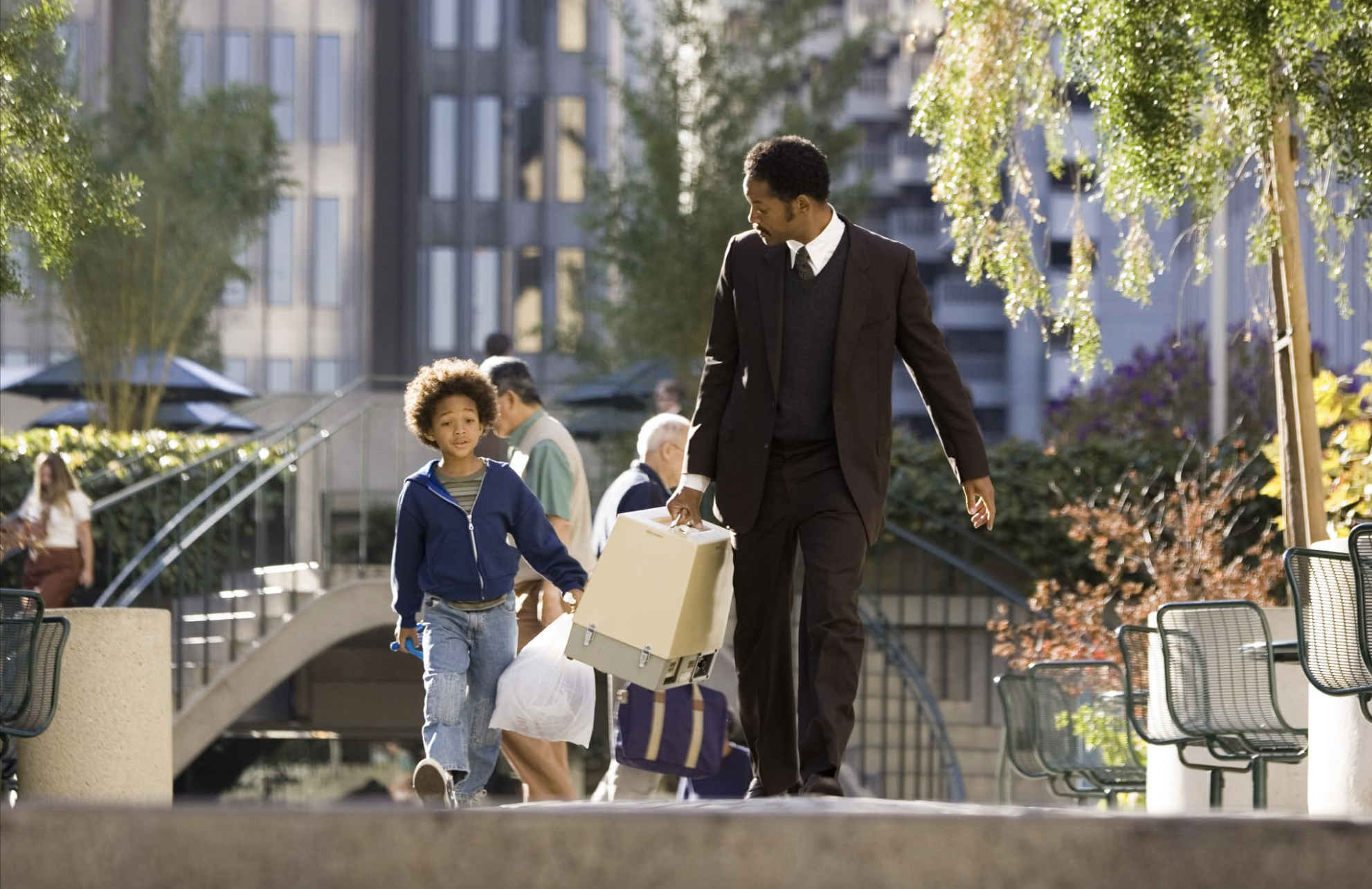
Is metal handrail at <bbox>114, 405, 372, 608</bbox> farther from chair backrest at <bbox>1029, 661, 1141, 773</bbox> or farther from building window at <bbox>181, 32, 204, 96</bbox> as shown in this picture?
building window at <bbox>181, 32, 204, 96</bbox>

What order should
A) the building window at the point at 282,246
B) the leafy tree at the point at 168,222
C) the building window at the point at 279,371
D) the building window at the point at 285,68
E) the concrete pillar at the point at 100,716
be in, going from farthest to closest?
1. the building window at the point at 279,371
2. the building window at the point at 282,246
3. the building window at the point at 285,68
4. the leafy tree at the point at 168,222
5. the concrete pillar at the point at 100,716

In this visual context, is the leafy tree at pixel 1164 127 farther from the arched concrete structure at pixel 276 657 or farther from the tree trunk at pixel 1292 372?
the arched concrete structure at pixel 276 657

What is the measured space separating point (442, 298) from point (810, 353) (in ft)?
115

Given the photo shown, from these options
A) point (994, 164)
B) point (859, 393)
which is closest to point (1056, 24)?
point (994, 164)

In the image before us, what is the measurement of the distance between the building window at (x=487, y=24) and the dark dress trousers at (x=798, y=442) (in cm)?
3501

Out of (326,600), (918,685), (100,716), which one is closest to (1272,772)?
(918,685)

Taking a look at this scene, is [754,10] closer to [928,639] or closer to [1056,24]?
[928,639]

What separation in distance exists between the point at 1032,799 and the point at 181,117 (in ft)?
49.7

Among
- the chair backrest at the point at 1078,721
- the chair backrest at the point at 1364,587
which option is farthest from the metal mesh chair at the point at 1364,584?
the chair backrest at the point at 1078,721

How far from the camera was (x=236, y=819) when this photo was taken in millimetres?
2961

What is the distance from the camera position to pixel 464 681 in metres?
6.42

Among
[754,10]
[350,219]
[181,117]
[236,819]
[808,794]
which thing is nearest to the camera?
[236,819]

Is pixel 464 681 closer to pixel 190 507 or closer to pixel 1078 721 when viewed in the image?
pixel 1078 721

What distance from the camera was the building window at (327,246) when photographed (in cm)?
4366
